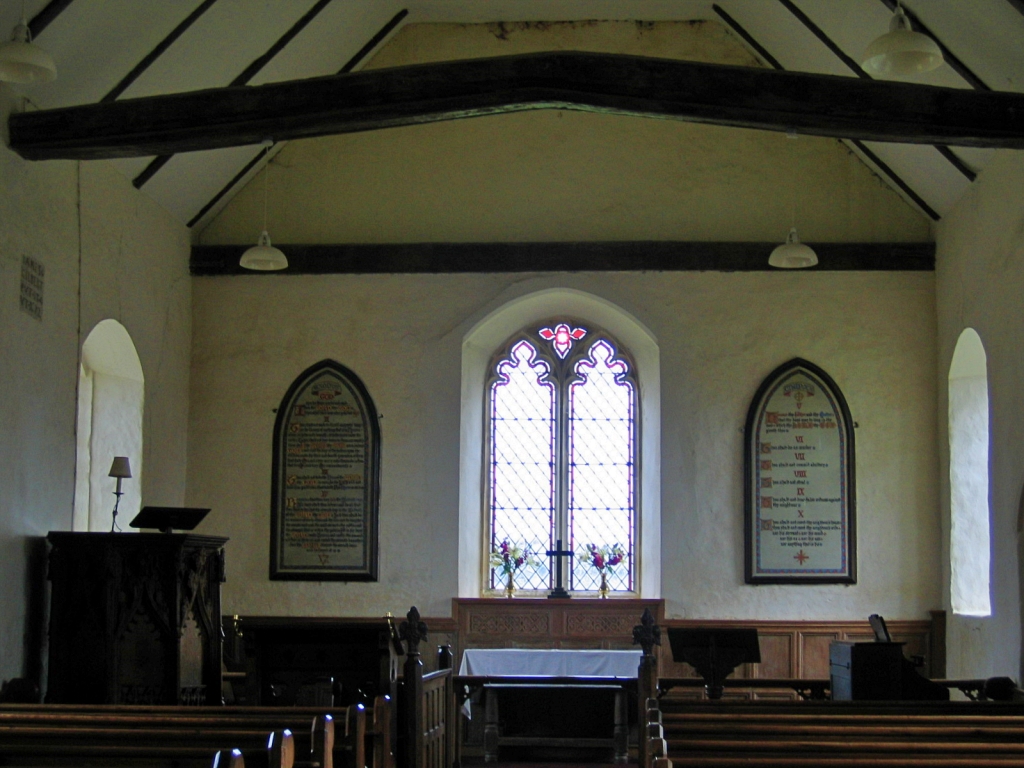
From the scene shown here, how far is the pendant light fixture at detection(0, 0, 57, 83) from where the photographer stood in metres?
6.53

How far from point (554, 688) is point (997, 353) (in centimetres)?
401

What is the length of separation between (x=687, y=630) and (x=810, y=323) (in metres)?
3.58

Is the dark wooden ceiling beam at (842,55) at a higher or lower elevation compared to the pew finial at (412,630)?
higher

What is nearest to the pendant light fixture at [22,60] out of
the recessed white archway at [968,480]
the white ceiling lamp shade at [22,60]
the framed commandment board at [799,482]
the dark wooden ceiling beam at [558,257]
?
the white ceiling lamp shade at [22,60]

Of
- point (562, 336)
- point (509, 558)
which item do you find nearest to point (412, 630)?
point (509, 558)

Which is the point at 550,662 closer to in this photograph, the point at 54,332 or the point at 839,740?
the point at 54,332

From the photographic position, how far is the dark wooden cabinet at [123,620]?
25.7ft

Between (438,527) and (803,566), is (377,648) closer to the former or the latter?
(438,527)

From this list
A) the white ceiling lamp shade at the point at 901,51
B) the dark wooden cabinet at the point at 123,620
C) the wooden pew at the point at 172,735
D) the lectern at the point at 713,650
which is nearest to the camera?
the wooden pew at the point at 172,735

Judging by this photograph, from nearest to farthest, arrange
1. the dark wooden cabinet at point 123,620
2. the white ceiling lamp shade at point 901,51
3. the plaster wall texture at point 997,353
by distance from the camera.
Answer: the white ceiling lamp shade at point 901,51 < the dark wooden cabinet at point 123,620 < the plaster wall texture at point 997,353

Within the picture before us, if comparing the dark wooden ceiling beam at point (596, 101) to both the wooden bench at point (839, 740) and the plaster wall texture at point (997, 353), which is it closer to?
the plaster wall texture at point (997, 353)

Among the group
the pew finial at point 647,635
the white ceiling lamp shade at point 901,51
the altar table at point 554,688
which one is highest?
the white ceiling lamp shade at point 901,51

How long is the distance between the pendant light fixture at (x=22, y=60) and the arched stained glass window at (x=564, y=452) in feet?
19.6

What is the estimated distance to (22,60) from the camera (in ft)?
21.5
